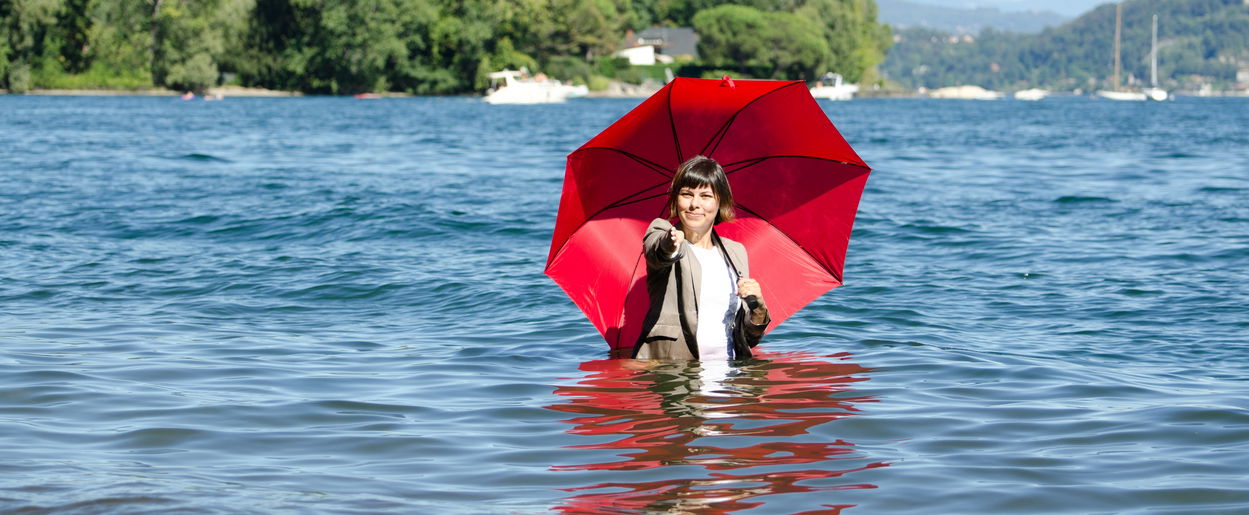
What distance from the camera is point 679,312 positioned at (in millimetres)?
7852

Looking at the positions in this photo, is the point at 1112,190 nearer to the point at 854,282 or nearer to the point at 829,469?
the point at 854,282

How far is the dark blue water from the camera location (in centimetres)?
600

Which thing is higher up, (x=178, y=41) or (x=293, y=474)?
(x=178, y=41)

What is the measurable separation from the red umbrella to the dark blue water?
0.63 metres

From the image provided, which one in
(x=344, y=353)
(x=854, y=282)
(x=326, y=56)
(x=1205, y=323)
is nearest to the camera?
(x=344, y=353)

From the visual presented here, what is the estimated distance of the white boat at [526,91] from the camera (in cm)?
9831

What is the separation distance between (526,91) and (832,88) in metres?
47.6

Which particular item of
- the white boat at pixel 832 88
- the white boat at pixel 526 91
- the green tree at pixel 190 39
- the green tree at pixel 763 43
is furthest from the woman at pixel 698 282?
the white boat at pixel 832 88

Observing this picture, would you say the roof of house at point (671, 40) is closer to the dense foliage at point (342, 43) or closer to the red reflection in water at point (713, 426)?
the dense foliage at point (342, 43)

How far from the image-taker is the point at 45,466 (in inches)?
242

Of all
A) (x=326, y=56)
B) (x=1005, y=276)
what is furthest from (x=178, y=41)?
(x=1005, y=276)

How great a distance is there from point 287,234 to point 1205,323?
452 inches

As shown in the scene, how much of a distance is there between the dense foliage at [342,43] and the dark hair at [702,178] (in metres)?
103

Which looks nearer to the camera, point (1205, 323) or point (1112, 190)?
point (1205, 323)
